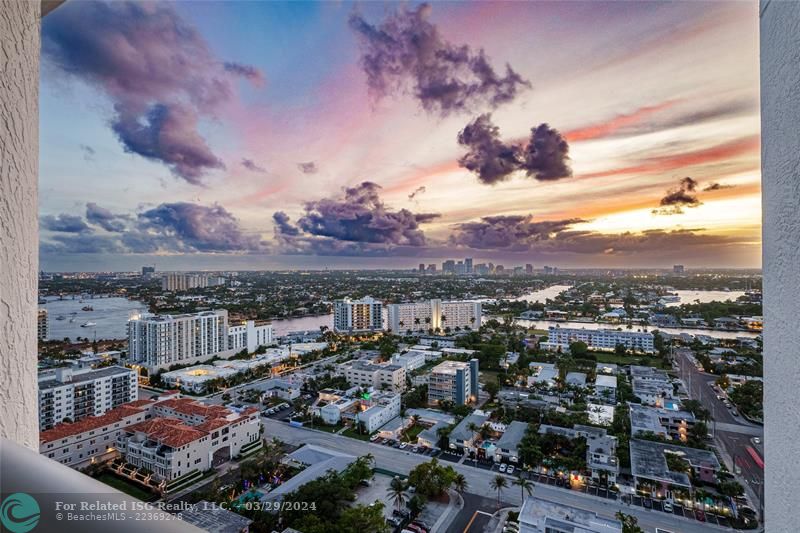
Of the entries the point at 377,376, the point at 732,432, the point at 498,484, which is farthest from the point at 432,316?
the point at 498,484

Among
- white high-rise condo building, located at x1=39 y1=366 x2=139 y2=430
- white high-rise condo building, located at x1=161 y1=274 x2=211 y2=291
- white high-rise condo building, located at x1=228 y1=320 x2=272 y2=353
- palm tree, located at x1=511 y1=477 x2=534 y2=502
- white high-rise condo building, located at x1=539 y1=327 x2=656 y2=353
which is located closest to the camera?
palm tree, located at x1=511 y1=477 x2=534 y2=502

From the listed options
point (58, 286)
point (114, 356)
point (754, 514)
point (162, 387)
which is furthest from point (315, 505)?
point (58, 286)

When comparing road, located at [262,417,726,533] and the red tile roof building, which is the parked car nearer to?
road, located at [262,417,726,533]

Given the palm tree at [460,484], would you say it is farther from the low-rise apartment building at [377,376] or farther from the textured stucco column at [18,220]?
the textured stucco column at [18,220]

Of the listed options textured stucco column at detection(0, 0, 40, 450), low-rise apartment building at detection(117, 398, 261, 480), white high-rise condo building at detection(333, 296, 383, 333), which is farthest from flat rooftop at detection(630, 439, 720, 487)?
white high-rise condo building at detection(333, 296, 383, 333)

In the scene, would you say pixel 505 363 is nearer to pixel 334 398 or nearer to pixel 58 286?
pixel 334 398

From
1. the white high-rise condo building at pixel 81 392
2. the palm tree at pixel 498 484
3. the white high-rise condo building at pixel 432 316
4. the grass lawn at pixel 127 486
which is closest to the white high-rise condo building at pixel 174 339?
the white high-rise condo building at pixel 81 392

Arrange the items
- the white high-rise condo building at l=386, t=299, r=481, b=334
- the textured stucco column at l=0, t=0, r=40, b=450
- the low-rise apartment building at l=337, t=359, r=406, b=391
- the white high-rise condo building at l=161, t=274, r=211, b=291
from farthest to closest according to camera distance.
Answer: the white high-rise condo building at l=161, t=274, r=211, b=291, the white high-rise condo building at l=386, t=299, r=481, b=334, the low-rise apartment building at l=337, t=359, r=406, b=391, the textured stucco column at l=0, t=0, r=40, b=450
